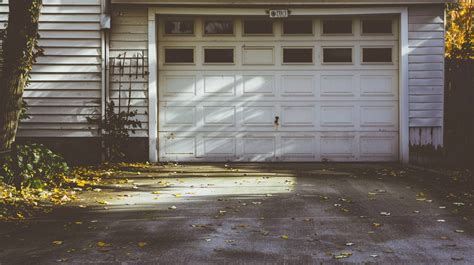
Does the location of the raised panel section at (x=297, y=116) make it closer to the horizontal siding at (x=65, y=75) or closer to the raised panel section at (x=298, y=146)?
the raised panel section at (x=298, y=146)

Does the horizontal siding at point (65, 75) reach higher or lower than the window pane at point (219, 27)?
lower

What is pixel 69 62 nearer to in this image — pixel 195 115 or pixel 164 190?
pixel 195 115

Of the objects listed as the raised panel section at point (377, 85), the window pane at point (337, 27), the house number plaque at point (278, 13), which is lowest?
the raised panel section at point (377, 85)

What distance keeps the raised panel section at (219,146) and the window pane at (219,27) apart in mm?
2233

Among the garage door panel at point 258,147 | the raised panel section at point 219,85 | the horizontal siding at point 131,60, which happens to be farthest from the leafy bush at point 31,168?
the garage door panel at point 258,147

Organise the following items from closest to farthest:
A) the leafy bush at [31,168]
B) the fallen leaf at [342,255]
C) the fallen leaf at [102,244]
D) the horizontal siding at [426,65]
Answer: the fallen leaf at [342,255] < the fallen leaf at [102,244] < the leafy bush at [31,168] < the horizontal siding at [426,65]

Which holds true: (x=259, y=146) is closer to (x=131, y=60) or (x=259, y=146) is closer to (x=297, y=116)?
(x=297, y=116)

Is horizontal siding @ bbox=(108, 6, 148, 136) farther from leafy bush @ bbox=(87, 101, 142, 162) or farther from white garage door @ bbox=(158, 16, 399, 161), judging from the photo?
white garage door @ bbox=(158, 16, 399, 161)

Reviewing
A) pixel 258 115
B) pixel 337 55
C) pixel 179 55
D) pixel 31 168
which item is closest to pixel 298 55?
pixel 337 55

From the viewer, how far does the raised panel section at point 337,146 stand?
14141 mm

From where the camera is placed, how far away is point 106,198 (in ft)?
31.8

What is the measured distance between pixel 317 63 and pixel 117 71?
13.6 feet

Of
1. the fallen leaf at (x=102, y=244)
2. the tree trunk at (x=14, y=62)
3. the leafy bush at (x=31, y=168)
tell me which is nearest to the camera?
the fallen leaf at (x=102, y=244)

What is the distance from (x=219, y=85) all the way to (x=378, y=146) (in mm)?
3558
